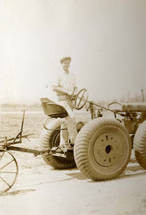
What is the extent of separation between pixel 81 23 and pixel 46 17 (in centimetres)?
29

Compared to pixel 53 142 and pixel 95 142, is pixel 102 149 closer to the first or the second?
pixel 95 142

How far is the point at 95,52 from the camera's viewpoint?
94.4 inches

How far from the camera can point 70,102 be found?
7.76ft

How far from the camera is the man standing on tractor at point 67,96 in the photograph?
90.0 inches

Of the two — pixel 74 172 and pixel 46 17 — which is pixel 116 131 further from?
pixel 46 17

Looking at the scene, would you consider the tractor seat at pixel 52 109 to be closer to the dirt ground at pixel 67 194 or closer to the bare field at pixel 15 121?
the bare field at pixel 15 121

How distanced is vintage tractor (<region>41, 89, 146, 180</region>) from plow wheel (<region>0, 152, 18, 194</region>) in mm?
291

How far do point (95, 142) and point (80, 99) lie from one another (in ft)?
1.26

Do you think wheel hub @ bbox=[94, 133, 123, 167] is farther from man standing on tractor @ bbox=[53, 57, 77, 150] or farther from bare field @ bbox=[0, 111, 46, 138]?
bare field @ bbox=[0, 111, 46, 138]

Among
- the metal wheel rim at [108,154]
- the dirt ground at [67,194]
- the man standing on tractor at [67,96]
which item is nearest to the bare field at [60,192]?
the dirt ground at [67,194]

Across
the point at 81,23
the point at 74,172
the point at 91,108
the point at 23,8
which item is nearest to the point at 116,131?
the point at 91,108

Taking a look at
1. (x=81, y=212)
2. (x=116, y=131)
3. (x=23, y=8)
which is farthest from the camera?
(x=116, y=131)

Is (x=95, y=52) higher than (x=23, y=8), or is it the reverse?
(x=23, y=8)

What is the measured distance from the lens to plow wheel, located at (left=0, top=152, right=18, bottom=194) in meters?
1.98
